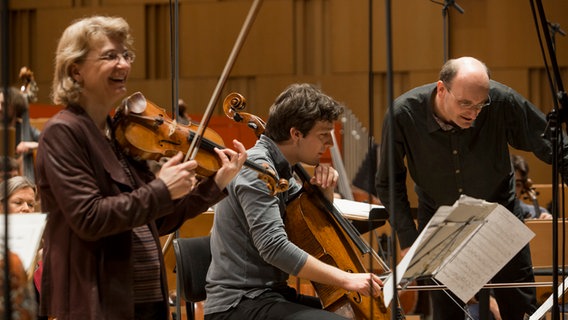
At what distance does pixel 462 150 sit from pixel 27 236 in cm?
177

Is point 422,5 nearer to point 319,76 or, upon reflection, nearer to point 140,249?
point 319,76

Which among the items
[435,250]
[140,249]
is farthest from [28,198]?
[435,250]

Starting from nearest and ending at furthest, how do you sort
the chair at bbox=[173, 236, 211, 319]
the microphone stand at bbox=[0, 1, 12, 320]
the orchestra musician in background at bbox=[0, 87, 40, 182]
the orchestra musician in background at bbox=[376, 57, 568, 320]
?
the microphone stand at bbox=[0, 1, 12, 320], the chair at bbox=[173, 236, 211, 319], the orchestra musician in background at bbox=[376, 57, 568, 320], the orchestra musician in background at bbox=[0, 87, 40, 182]

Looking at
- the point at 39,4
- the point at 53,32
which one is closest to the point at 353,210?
the point at 53,32

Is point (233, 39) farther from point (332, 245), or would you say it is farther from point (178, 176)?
point (178, 176)

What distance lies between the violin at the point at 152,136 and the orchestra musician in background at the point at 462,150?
101 cm

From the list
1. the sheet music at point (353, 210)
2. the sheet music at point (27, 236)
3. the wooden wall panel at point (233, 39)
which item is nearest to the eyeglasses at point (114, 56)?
the sheet music at point (27, 236)

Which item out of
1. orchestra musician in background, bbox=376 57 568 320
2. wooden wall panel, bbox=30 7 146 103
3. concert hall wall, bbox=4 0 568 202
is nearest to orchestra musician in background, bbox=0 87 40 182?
orchestra musician in background, bbox=376 57 568 320

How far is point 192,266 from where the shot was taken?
94.7 inches

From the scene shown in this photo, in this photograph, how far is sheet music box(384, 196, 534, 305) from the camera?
1.80 m

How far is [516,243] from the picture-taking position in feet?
6.44

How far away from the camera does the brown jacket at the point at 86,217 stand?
1640 mm

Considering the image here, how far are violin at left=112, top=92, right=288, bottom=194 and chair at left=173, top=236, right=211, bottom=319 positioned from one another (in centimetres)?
54

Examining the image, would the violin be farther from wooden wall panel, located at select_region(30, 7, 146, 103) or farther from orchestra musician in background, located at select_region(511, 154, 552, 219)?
wooden wall panel, located at select_region(30, 7, 146, 103)
